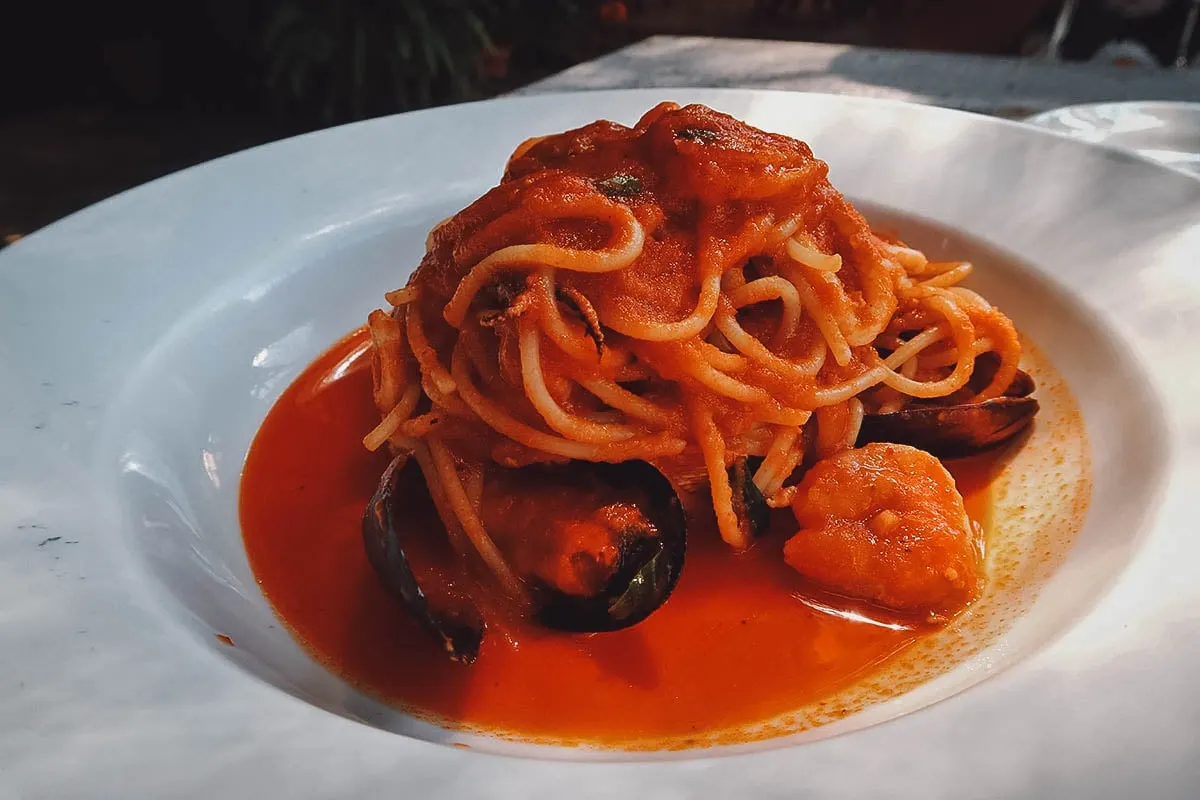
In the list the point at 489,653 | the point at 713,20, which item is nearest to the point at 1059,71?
the point at 489,653

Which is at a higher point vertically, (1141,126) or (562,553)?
(1141,126)

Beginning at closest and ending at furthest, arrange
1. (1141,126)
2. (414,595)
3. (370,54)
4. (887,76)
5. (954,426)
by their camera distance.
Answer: (414,595)
(954,426)
(1141,126)
(887,76)
(370,54)

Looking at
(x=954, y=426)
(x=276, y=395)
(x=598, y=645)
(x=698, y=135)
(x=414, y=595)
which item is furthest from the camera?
(x=276, y=395)

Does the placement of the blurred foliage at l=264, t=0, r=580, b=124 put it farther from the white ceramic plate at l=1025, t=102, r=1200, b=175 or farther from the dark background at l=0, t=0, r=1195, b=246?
the white ceramic plate at l=1025, t=102, r=1200, b=175

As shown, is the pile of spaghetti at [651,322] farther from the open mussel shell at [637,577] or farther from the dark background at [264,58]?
the dark background at [264,58]

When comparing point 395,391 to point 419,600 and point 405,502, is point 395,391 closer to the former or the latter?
point 405,502

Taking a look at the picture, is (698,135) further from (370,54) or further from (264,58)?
(264,58)

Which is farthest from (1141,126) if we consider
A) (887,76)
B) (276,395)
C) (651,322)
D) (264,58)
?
(264,58)

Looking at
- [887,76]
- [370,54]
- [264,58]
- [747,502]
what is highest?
[887,76]
